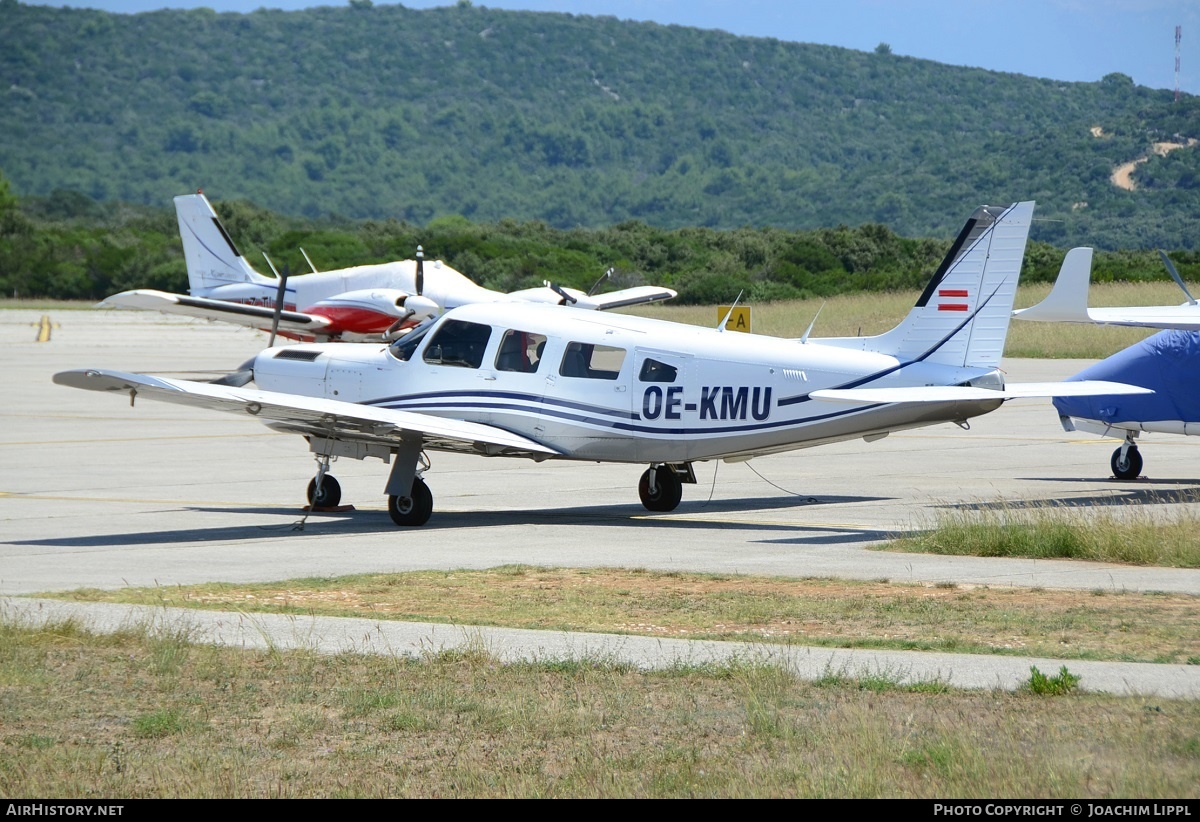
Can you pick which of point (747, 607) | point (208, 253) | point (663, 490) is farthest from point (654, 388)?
point (208, 253)

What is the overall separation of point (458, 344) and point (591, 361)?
176 centimetres

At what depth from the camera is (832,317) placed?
60938mm

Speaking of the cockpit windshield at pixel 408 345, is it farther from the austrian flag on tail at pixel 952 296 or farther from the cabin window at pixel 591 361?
the austrian flag on tail at pixel 952 296

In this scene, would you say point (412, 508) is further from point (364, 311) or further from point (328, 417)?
point (364, 311)

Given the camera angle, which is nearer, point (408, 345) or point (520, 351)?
point (520, 351)

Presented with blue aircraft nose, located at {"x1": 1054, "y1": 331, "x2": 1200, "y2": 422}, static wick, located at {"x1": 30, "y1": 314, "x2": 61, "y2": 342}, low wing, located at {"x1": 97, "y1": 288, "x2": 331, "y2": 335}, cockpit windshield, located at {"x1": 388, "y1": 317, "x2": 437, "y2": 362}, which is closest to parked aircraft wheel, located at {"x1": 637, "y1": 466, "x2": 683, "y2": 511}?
cockpit windshield, located at {"x1": 388, "y1": 317, "x2": 437, "y2": 362}

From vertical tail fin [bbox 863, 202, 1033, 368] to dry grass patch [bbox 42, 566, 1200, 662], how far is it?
16.2 ft

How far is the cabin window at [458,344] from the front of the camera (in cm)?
1809

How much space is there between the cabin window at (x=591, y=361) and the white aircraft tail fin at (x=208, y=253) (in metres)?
27.3

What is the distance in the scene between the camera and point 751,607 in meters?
11.6

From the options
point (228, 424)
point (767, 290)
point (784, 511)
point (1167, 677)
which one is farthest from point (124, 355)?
point (1167, 677)

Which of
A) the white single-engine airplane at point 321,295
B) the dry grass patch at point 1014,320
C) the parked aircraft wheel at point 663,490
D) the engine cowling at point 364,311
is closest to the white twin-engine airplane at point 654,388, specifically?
the parked aircraft wheel at point 663,490

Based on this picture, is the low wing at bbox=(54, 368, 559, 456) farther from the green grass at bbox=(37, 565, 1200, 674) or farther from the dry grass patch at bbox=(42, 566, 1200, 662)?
the dry grass patch at bbox=(42, 566, 1200, 662)

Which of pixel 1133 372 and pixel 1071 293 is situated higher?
pixel 1071 293
